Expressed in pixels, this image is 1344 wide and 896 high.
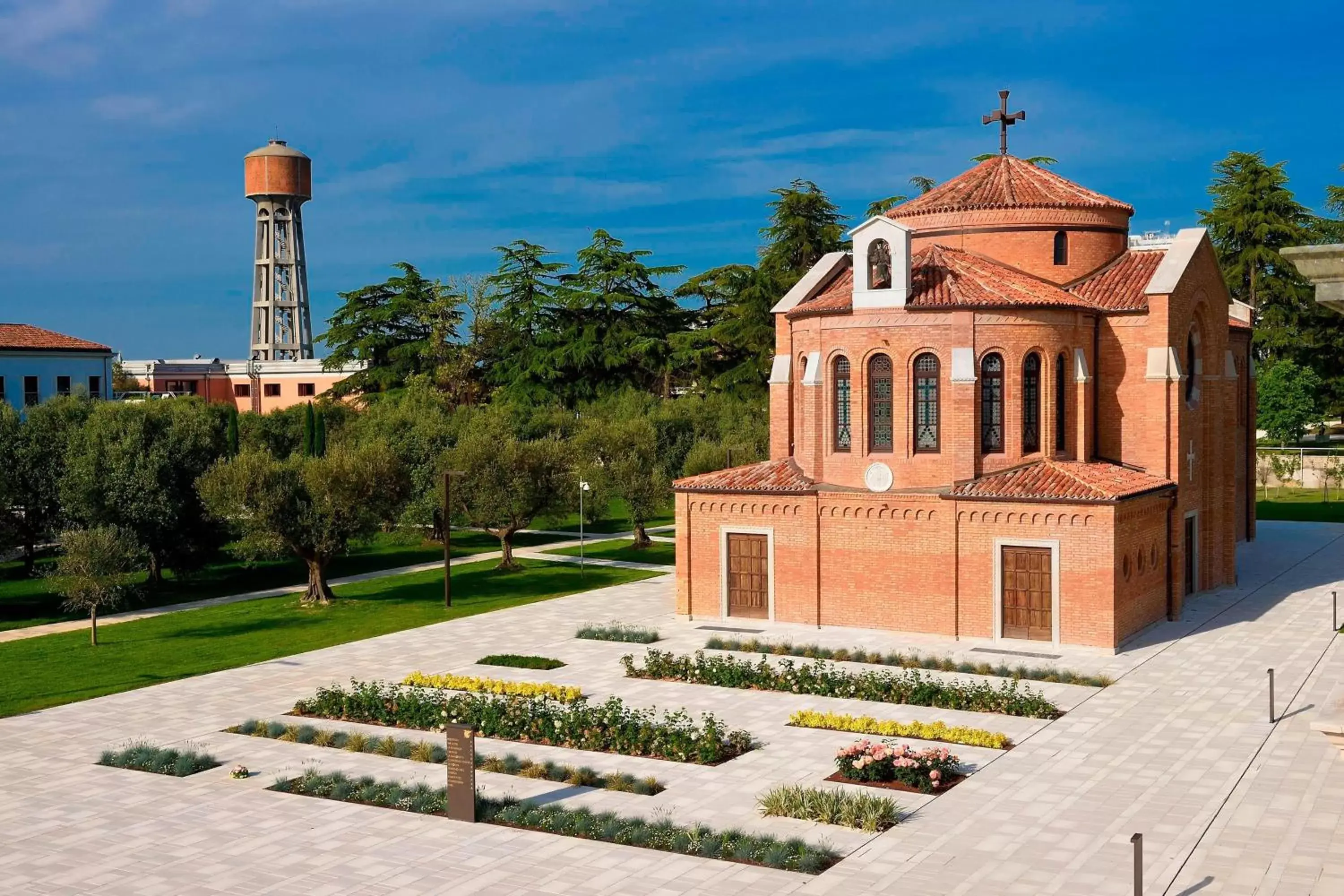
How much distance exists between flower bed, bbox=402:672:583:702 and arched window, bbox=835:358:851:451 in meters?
10.1

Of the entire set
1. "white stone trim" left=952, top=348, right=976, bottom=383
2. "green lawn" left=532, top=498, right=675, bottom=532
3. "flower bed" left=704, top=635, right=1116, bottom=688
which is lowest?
"flower bed" left=704, top=635, right=1116, bottom=688

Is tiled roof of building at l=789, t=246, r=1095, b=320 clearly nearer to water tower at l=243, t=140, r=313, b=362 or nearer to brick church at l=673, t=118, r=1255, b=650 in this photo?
brick church at l=673, t=118, r=1255, b=650

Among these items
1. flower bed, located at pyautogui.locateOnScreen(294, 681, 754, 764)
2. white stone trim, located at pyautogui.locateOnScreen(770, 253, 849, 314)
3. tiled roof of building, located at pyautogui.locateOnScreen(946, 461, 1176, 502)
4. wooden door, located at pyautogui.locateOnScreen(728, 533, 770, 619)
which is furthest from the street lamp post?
tiled roof of building, located at pyautogui.locateOnScreen(946, 461, 1176, 502)

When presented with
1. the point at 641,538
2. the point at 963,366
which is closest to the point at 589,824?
the point at 963,366

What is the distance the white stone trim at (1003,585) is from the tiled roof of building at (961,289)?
5.64 m

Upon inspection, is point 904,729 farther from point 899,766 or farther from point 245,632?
point 245,632

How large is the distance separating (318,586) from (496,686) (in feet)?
44.0

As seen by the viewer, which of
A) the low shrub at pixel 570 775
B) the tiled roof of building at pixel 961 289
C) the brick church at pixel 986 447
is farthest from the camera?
the tiled roof of building at pixel 961 289

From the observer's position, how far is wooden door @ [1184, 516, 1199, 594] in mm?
33469

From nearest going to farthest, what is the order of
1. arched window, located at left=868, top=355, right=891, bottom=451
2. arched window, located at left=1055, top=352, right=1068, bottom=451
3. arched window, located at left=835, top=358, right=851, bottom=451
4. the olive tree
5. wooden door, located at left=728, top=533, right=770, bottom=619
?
1. arched window, located at left=868, top=355, right=891, bottom=451
2. arched window, located at left=1055, top=352, right=1068, bottom=451
3. arched window, located at left=835, top=358, right=851, bottom=451
4. wooden door, located at left=728, top=533, right=770, bottom=619
5. the olive tree

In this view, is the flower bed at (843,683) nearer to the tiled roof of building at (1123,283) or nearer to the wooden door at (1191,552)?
the wooden door at (1191,552)

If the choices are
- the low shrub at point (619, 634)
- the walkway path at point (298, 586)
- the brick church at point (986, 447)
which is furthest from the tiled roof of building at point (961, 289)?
the walkway path at point (298, 586)

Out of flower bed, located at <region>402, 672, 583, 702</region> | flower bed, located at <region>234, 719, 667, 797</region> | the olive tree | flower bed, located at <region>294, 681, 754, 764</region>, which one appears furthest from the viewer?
the olive tree

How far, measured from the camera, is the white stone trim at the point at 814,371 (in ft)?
102
